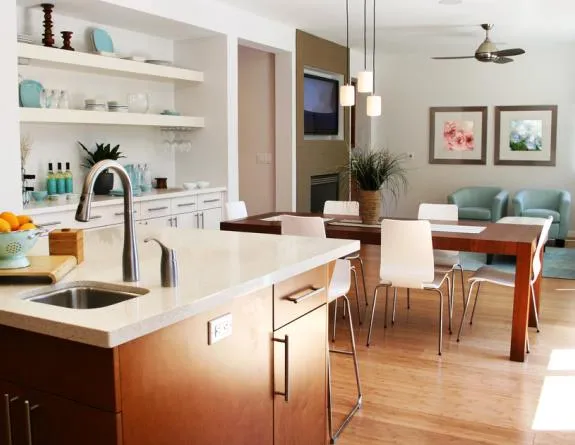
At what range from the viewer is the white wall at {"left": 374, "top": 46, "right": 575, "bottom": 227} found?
914 centimetres

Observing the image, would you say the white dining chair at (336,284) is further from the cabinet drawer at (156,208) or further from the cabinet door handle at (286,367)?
the cabinet drawer at (156,208)

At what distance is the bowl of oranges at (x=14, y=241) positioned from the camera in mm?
2012

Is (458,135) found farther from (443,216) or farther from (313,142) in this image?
(443,216)

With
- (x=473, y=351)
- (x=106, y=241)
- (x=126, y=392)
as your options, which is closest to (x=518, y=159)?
(x=473, y=351)

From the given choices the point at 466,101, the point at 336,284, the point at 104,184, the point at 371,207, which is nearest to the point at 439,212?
the point at 371,207

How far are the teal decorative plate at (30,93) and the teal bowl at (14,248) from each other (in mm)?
3023

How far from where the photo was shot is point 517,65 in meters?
9.34

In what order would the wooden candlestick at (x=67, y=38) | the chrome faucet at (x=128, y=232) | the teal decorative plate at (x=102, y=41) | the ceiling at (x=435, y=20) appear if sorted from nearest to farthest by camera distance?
the chrome faucet at (x=128, y=232)
the wooden candlestick at (x=67, y=38)
the teal decorative plate at (x=102, y=41)
the ceiling at (x=435, y=20)

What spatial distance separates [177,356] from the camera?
1.76 m

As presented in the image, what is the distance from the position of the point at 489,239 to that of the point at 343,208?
1.71 m

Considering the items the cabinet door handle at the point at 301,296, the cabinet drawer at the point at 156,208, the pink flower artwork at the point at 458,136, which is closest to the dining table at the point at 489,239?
the cabinet drawer at the point at 156,208

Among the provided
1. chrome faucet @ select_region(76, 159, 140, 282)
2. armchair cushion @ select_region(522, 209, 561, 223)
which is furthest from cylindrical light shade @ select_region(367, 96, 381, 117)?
armchair cushion @ select_region(522, 209, 561, 223)

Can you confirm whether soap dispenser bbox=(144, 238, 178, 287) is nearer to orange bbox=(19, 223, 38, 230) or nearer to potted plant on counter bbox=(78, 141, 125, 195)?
orange bbox=(19, 223, 38, 230)

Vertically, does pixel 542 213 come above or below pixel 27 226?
below
